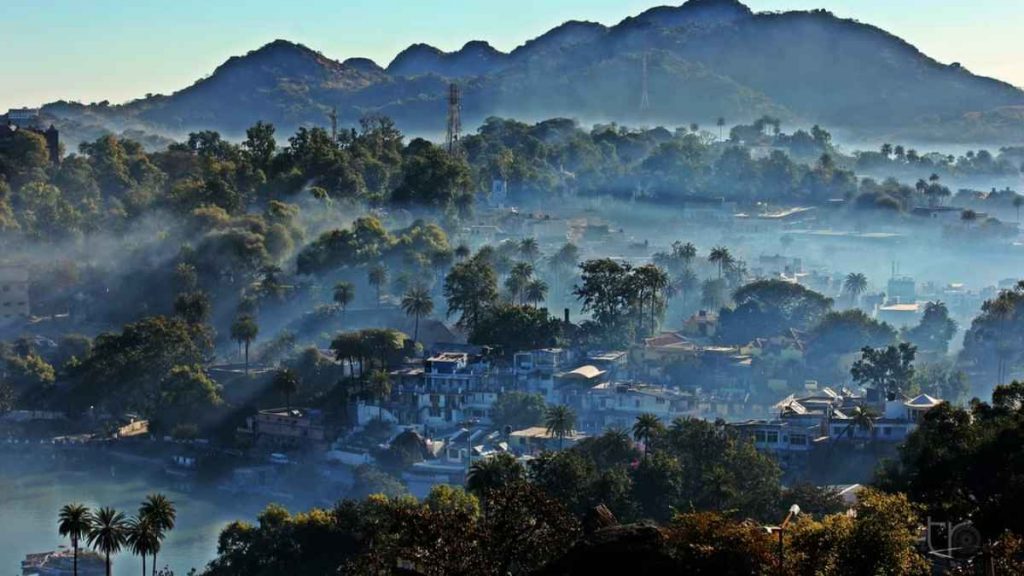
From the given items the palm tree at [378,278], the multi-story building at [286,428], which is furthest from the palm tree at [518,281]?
the multi-story building at [286,428]

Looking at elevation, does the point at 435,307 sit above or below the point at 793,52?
below

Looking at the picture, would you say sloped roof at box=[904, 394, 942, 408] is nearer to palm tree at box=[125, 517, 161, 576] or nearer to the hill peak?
palm tree at box=[125, 517, 161, 576]

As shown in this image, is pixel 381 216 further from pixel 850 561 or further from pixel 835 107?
pixel 835 107

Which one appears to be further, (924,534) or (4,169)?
(4,169)

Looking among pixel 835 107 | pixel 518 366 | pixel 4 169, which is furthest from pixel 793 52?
pixel 518 366

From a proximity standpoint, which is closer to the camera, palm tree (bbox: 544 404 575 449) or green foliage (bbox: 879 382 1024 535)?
green foliage (bbox: 879 382 1024 535)

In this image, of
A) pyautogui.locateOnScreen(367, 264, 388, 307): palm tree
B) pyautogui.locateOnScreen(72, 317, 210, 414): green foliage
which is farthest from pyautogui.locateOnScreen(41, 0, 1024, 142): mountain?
pyautogui.locateOnScreen(72, 317, 210, 414): green foliage
